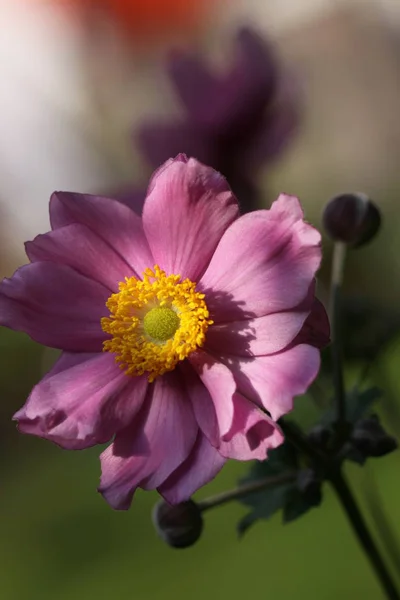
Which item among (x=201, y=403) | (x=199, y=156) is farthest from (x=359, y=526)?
(x=199, y=156)

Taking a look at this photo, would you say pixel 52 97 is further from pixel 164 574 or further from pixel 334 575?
pixel 334 575

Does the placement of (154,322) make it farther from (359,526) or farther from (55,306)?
(359,526)

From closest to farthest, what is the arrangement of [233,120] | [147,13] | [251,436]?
[251,436] < [233,120] < [147,13]

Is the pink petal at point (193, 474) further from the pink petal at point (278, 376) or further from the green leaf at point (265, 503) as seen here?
the green leaf at point (265, 503)

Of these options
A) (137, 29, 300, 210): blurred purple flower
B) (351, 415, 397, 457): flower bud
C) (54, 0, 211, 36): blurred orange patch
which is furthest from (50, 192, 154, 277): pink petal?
A: (54, 0, 211, 36): blurred orange patch

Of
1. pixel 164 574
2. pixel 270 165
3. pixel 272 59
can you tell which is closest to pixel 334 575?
pixel 164 574

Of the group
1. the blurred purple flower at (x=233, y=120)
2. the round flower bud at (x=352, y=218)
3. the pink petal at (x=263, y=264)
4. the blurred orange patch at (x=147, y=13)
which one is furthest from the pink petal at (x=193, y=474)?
the blurred orange patch at (x=147, y=13)
